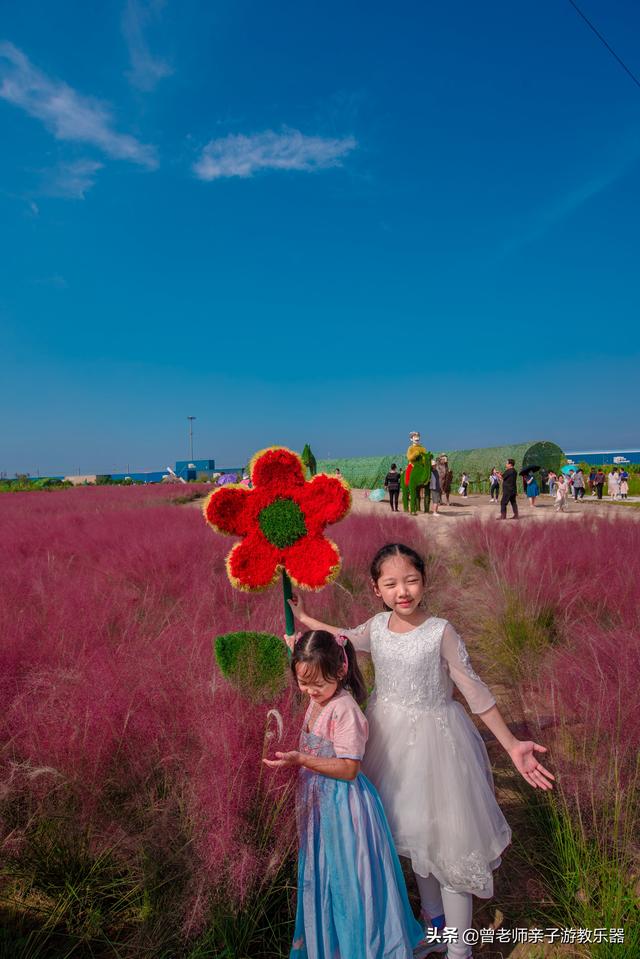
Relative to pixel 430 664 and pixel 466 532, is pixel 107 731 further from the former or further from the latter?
pixel 466 532

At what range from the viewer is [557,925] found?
5.52ft

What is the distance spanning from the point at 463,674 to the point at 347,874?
60 centimetres

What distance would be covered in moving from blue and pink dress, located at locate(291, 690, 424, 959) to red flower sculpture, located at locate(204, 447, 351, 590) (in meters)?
0.59

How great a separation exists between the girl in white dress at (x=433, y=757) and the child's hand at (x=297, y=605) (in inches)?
14.3

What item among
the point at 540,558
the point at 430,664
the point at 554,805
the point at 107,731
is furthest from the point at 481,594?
the point at 107,731

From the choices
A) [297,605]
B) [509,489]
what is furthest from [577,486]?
[297,605]

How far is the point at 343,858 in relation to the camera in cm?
140

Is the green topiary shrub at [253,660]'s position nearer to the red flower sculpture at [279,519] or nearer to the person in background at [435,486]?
the red flower sculpture at [279,519]

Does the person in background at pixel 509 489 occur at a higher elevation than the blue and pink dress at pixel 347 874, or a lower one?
higher

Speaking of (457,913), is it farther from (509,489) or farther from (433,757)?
(509,489)

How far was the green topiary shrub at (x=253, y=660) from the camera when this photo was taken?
1.91 meters

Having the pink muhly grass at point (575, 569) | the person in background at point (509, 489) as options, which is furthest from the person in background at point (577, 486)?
the pink muhly grass at point (575, 569)

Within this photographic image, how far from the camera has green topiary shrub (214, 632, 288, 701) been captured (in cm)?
191

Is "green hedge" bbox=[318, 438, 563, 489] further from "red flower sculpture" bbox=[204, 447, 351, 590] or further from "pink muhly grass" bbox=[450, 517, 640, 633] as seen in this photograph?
"red flower sculpture" bbox=[204, 447, 351, 590]
